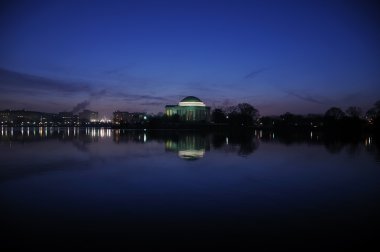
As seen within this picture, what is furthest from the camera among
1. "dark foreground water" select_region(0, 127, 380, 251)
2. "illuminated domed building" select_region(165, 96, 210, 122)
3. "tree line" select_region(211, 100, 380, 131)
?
"illuminated domed building" select_region(165, 96, 210, 122)

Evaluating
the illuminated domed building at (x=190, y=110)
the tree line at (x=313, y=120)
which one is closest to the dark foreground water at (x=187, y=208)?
the tree line at (x=313, y=120)

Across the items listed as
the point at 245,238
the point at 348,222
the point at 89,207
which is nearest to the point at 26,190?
the point at 89,207

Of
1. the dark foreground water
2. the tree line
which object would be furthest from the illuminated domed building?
the dark foreground water

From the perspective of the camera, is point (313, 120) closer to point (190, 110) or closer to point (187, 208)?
point (190, 110)

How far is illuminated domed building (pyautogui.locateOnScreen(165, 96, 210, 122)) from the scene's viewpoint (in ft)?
→ 514

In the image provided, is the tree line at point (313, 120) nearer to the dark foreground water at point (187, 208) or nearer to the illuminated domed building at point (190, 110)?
the illuminated domed building at point (190, 110)

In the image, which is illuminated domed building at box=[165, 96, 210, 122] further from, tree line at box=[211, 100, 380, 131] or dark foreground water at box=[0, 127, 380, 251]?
dark foreground water at box=[0, 127, 380, 251]

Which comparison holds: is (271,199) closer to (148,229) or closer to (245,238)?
(245,238)

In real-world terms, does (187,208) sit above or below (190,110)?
below

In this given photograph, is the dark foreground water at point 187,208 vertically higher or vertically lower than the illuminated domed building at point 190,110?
lower

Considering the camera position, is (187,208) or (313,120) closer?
(187,208)

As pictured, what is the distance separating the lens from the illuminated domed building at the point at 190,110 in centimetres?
15675

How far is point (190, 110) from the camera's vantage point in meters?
157

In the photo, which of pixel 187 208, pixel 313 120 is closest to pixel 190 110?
pixel 313 120
